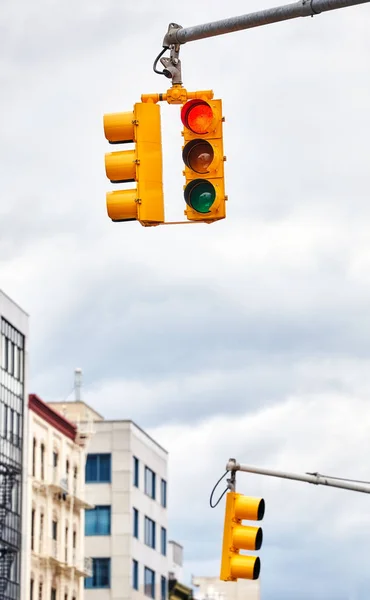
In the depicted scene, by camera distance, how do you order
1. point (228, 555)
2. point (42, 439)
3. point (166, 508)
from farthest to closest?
point (166, 508), point (42, 439), point (228, 555)

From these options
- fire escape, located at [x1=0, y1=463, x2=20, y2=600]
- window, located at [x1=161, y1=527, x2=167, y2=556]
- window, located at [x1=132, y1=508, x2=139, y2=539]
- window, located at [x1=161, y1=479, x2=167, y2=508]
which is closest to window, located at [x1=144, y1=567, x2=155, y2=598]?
window, located at [x1=132, y1=508, x2=139, y2=539]

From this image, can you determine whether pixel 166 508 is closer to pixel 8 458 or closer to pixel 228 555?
pixel 8 458

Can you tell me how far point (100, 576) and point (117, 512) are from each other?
16.2ft

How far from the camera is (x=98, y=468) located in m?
113

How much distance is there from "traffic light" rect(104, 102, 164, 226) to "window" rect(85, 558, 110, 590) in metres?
98.9

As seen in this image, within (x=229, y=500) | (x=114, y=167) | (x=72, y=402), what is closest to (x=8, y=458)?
(x=72, y=402)

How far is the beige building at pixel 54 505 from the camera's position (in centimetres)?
8869

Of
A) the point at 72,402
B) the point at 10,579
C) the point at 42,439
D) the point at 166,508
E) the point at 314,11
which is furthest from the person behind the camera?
the point at 166,508

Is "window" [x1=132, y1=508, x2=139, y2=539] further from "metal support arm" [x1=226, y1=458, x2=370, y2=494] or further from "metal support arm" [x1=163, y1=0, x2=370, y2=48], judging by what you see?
"metal support arm" [x1=163, y1=0, x2=370, y2=48]

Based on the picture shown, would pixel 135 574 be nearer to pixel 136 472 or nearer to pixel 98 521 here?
pixel 98 521

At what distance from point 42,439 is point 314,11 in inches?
3102

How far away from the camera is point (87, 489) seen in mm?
112312

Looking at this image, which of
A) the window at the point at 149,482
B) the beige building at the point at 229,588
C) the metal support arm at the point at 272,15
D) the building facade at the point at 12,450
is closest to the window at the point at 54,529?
the building facade at the point at 12,450

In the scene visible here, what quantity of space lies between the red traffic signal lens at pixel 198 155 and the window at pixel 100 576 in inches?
3888
